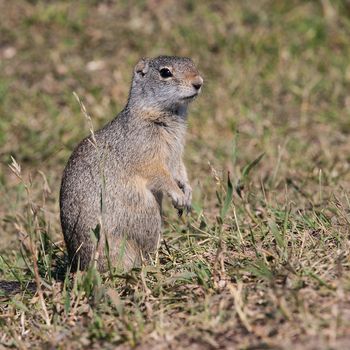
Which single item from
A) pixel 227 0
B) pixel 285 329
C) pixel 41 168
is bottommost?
pixel 41 168

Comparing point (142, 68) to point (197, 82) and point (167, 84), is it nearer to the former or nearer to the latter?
point (167, 84)

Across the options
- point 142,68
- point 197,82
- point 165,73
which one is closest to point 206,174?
point 142,68

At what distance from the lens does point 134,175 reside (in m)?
4.99

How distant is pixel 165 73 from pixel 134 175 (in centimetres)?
77

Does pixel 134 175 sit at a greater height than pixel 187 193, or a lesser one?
greater

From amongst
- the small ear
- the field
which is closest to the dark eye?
the small ear

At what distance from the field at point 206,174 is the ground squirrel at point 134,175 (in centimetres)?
21

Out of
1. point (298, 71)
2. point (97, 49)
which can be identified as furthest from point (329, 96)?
point (97, 49)

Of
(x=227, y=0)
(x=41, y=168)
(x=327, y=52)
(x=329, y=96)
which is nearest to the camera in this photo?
(x=41, y=168)

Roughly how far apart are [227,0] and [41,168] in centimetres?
351

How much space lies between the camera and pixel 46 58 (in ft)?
28.9

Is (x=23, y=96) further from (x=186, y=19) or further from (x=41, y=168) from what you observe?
(x=186, y=19)

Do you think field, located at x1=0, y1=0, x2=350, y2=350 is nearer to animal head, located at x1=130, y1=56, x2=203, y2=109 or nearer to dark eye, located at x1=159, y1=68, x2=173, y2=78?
animal head, located at x1=130, y1=56, x2=203, y2=109

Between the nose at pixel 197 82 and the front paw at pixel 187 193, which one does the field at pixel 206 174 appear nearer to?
the front paw at pixel 187 193
